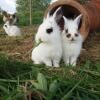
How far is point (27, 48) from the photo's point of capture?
→ 18.9 feet

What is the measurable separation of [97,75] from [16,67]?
2.27ft

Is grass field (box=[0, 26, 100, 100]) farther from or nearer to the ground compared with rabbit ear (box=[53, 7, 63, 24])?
nearer to the ground

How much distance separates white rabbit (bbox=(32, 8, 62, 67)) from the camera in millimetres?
4469

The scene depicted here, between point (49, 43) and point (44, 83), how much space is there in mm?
1452

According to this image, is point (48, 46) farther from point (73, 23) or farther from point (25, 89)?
point (25, 89)

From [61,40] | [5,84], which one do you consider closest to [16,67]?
[5,84]

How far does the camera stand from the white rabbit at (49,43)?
14.7 feet

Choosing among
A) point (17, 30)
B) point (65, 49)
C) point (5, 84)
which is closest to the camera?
point (5, 84)

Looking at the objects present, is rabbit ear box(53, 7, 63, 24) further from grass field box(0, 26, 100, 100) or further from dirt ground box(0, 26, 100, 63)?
grass field box(0, 26, 100, 100)

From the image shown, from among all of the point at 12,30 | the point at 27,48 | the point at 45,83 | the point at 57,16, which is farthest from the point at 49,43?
the point at 12,30

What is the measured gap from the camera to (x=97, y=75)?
3.81 metres

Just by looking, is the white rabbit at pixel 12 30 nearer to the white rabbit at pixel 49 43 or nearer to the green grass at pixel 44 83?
the white rabbit at pixel 49 43

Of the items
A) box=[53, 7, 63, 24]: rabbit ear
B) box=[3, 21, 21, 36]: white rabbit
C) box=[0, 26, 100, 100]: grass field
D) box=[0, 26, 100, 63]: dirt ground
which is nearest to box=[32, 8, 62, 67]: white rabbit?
box=[53, 7, 63, 24]: rabbit ear

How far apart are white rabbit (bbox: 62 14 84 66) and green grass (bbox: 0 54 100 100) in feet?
3.35
